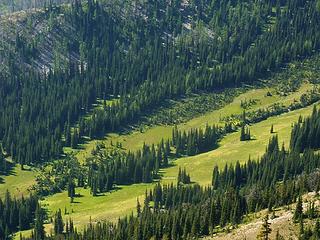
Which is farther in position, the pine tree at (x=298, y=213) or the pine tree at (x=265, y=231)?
the pine tree at (x=298, y=213)

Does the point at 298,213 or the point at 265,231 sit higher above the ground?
the point at 265,231

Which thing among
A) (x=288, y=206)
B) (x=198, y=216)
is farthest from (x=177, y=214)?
(x=288, y=206)

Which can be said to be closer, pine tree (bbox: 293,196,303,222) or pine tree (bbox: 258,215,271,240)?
pine tree (bbox: 258,215,271,240)

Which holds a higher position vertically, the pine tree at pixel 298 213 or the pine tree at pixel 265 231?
the pine tree at pixel 265 231

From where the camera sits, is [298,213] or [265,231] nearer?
[265,231]

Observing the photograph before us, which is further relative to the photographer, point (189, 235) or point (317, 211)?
point (189, 235)

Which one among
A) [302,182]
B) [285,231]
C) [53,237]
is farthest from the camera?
[53,237]

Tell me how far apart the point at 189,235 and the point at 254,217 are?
18.3 meters

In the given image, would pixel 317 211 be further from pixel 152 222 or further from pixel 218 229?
pixel 152 222

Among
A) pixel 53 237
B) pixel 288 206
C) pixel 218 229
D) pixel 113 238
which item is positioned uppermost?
pixel 288 206

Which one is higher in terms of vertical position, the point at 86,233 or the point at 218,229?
the point at 218,229

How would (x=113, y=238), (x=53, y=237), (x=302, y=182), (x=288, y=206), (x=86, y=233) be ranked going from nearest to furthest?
(x=288, y=206)
(x=302, y=182)
(x=113, y=238)
(x=86, y=233)
(x=53, y=237)

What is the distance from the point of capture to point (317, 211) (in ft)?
436

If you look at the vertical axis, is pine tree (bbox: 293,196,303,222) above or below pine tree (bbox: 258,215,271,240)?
below
